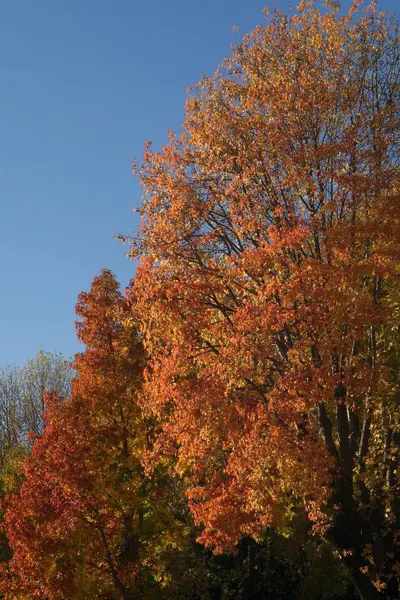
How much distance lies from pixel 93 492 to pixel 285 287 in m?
10.4

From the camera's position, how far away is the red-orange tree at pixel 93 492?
21.9m

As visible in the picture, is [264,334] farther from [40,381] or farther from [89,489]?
[40,381]

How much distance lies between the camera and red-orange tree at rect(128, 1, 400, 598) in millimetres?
16188

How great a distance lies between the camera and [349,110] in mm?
18719

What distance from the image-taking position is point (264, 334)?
16078 mm

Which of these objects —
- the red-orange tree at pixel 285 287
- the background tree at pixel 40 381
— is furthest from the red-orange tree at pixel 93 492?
the background tree at pixel 40 381

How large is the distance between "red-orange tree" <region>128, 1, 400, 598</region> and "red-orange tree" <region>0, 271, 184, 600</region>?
3266 millimetres

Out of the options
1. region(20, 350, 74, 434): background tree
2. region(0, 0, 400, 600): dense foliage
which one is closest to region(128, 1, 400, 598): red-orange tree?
region(0, 0, 400, 600): dense foliage

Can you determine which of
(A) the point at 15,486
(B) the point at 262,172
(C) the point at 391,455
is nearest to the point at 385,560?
(C) the point at 391,455

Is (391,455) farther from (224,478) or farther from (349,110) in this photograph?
(349,110)

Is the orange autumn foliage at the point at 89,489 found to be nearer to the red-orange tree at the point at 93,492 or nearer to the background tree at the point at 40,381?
the red-orange tree at the point at 93,492

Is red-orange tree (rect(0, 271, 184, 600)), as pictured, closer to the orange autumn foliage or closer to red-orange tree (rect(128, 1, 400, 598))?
the orange autumn foliage

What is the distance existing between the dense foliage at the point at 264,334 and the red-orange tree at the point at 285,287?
0.19 ft

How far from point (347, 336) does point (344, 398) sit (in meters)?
1.68
